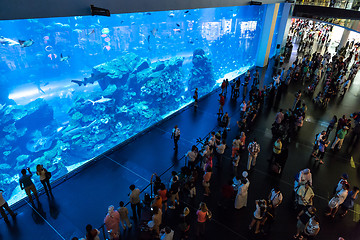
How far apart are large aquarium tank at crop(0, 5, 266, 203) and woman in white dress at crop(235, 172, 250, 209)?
841 cm

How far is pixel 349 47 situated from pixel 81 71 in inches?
1218

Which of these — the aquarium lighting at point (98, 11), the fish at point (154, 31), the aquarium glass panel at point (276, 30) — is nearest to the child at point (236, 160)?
the aquarium lighting at point (98, 11)

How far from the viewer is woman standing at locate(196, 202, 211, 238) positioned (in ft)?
15.9

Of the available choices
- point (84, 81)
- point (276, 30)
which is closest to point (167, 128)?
point (84, 81)

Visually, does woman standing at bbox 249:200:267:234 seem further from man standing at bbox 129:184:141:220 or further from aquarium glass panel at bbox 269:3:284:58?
aquarium glass panel at bbox 269:3:284:58

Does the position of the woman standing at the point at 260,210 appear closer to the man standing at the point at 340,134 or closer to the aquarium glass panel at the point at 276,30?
the man standing at the point at 340,134

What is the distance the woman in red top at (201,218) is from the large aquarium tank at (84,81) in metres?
8.50

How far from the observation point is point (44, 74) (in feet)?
42.1

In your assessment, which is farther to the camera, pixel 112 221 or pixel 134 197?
pixel 134 197

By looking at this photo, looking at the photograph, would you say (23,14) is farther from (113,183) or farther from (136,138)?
(136,138)

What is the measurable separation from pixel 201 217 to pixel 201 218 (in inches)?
1.3

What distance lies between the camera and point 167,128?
1092 cm

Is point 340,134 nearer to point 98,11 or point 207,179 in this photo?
point 207,179

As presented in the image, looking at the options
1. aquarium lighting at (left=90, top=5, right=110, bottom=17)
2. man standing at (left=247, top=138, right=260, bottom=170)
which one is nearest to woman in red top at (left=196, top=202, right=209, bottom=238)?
man standing at (left=247, top=138, right=260, bottom=170)
